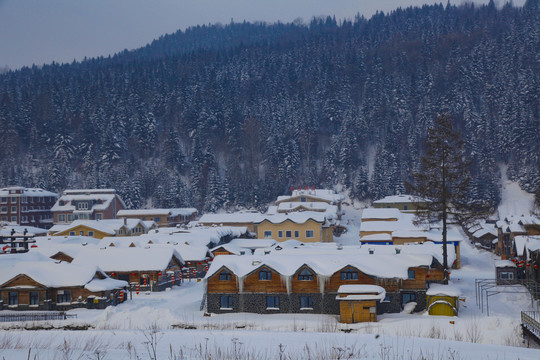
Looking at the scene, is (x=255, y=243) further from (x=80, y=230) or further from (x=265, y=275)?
(x=265, y=275)

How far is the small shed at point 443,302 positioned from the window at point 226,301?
12279 mm

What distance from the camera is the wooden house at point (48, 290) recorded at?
121 feet

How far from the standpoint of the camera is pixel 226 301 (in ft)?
114

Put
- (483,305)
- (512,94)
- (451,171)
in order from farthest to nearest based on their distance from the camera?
(512,94) → (451,171) → (483,305)

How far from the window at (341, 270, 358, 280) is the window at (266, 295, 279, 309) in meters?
4.46

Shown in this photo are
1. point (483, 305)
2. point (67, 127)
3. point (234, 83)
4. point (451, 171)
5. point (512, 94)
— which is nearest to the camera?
point (483, 305)

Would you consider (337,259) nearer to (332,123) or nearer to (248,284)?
(248,284)

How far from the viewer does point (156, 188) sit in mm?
111562

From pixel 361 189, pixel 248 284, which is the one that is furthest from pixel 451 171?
pixel 361 189

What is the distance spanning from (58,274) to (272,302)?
1562 centimetres

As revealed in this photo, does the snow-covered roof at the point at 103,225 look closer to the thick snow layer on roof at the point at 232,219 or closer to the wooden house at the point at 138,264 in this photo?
the thick snow layer on roof at the point at 232,219

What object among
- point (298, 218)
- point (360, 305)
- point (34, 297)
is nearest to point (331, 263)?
point (360, 305)

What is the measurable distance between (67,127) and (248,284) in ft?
369

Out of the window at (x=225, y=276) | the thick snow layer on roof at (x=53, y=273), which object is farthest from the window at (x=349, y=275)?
the thick snow layer on roof at (x=53, y=273)
